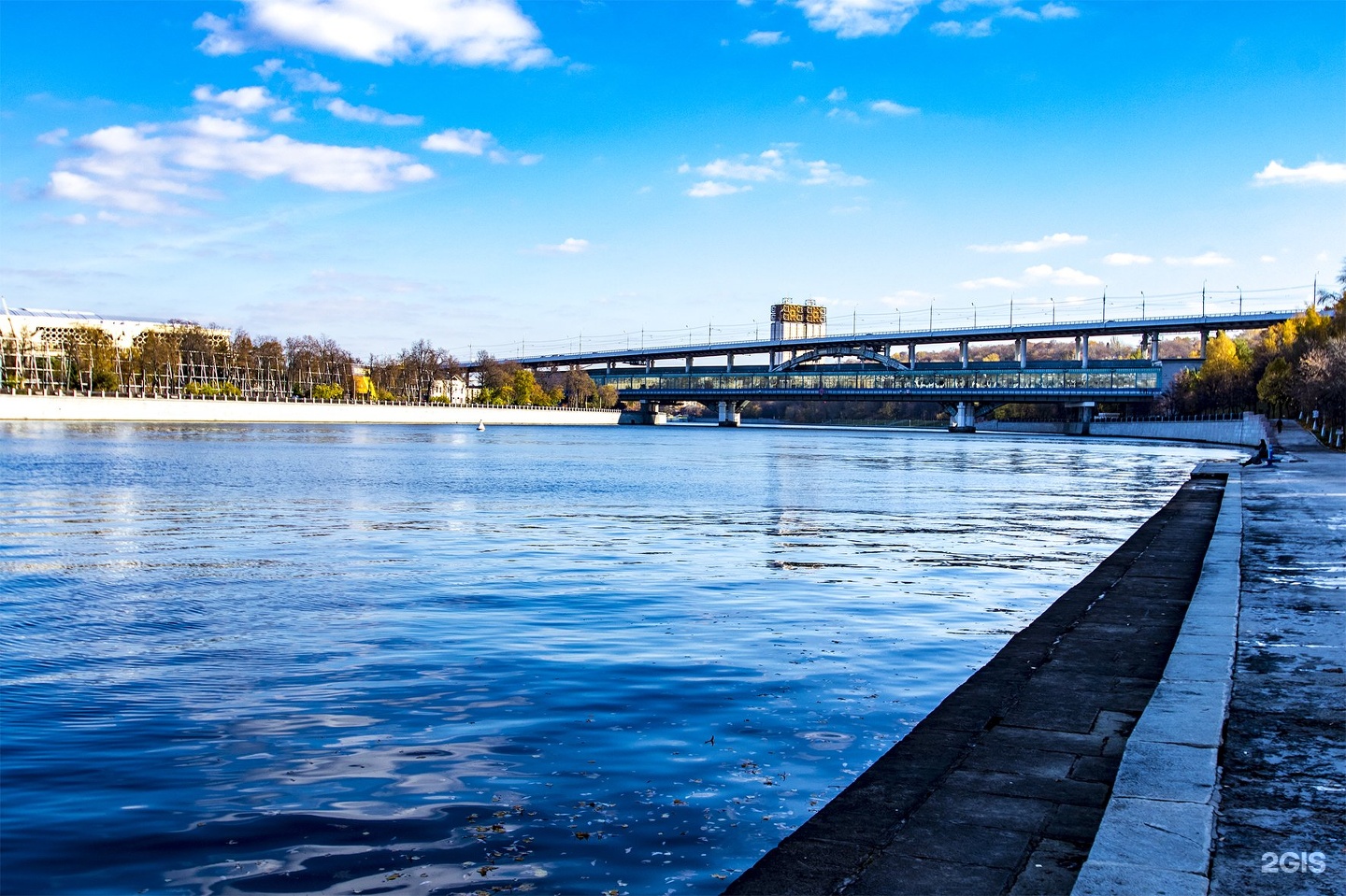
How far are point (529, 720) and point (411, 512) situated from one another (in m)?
21.5

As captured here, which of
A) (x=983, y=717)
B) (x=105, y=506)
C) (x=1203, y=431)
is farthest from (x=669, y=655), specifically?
(x=1203, y=431)

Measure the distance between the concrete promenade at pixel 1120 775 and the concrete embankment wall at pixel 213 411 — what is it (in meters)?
138

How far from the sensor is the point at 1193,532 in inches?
908

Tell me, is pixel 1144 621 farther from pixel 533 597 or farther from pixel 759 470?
pixel 759 470

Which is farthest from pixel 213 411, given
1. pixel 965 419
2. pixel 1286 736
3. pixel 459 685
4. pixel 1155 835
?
pixel 1155 835

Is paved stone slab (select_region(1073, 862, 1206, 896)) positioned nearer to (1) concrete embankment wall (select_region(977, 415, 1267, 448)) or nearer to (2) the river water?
(2) the river water

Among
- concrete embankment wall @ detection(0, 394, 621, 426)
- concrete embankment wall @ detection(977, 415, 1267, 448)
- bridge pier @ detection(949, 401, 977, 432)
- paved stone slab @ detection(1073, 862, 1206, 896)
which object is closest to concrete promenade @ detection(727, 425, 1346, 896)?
paved stone slab @ detection(1073, 862, 1206, 896)

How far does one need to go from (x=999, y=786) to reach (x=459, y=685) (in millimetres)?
5321

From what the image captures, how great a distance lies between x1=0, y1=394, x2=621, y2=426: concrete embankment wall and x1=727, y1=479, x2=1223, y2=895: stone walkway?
5421 inches

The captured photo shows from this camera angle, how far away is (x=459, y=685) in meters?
10.5

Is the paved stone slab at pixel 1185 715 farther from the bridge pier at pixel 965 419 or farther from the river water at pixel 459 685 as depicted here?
the bridge pier at pixel 965 419

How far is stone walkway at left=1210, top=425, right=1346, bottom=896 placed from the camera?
535cm

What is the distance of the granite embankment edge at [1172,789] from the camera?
5.08m

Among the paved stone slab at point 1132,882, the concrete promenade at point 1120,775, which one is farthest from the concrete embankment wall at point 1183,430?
the paved stone slab at point 1132,882
